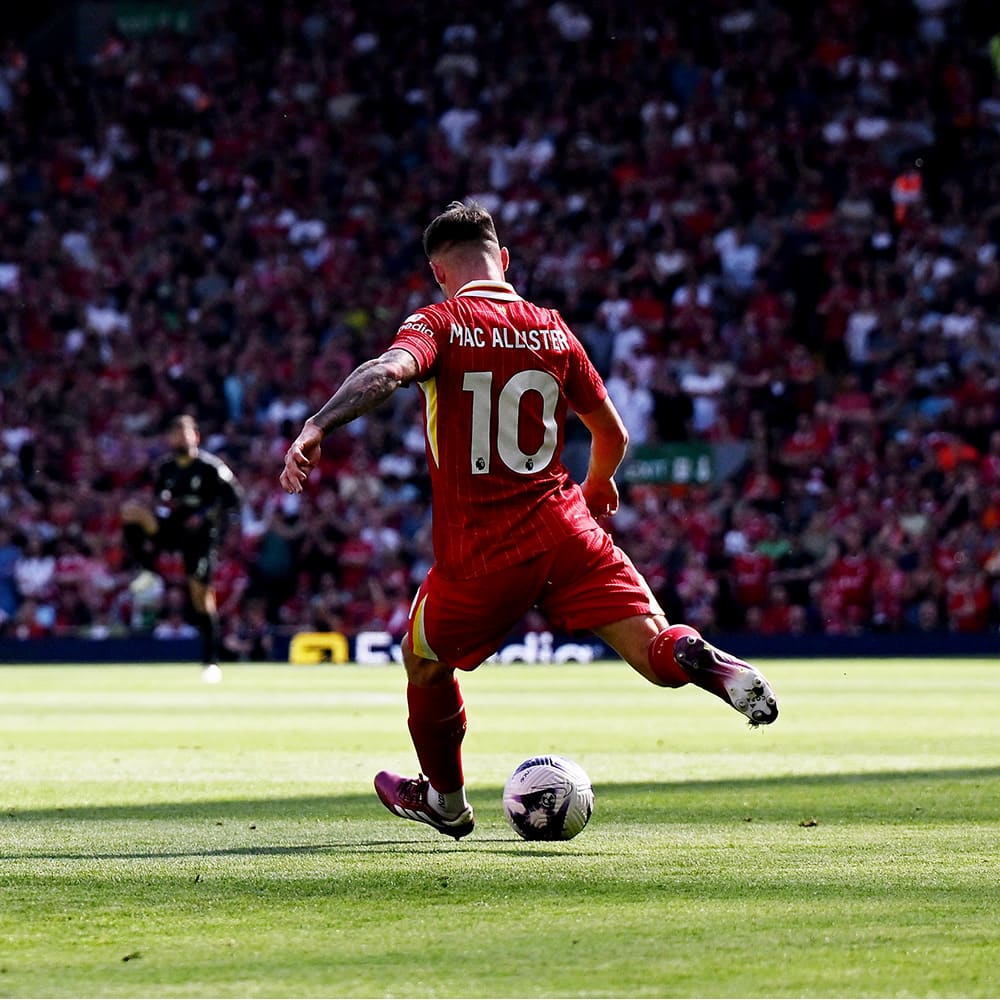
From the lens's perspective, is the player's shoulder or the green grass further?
the player's shoulder

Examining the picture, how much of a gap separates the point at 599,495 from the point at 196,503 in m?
14.0

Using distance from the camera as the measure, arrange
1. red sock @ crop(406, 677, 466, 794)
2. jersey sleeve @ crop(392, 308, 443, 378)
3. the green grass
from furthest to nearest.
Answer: red sock @ crop(406, 677, 466, 794) < jersey sleeve @ crop(392, 308, 443, 378) < the green grass

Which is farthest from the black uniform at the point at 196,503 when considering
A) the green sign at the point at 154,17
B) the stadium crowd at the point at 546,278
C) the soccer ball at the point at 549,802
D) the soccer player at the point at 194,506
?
the green sign at the point at 154,17

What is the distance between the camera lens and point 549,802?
24.5ft

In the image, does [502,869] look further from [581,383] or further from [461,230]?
[461,230]

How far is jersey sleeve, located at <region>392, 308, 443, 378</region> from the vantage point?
22.8 ft

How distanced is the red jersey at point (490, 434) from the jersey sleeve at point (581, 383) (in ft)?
0.38

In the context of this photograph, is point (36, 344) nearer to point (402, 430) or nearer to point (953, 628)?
point (402, 430)

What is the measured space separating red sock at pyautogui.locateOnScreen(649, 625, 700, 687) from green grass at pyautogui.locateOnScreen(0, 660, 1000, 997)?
611mm

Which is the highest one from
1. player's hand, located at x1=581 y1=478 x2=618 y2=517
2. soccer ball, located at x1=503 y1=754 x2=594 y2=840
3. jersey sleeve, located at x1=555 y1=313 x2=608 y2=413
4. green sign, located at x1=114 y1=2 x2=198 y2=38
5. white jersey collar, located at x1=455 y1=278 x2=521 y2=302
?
green sign, located at x1=114 y1=2 x2=198 y2=38

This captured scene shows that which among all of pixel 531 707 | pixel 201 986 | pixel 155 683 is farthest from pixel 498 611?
pixel 155 683

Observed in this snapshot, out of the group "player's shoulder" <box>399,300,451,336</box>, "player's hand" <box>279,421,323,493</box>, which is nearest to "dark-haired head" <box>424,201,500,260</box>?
"player's shoulder" <box>399,300,451,336</box>

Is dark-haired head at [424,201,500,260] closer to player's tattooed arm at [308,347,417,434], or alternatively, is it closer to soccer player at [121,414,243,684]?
player's tattooed arm at [308,347,417,434]

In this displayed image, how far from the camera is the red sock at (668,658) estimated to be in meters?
6.81
